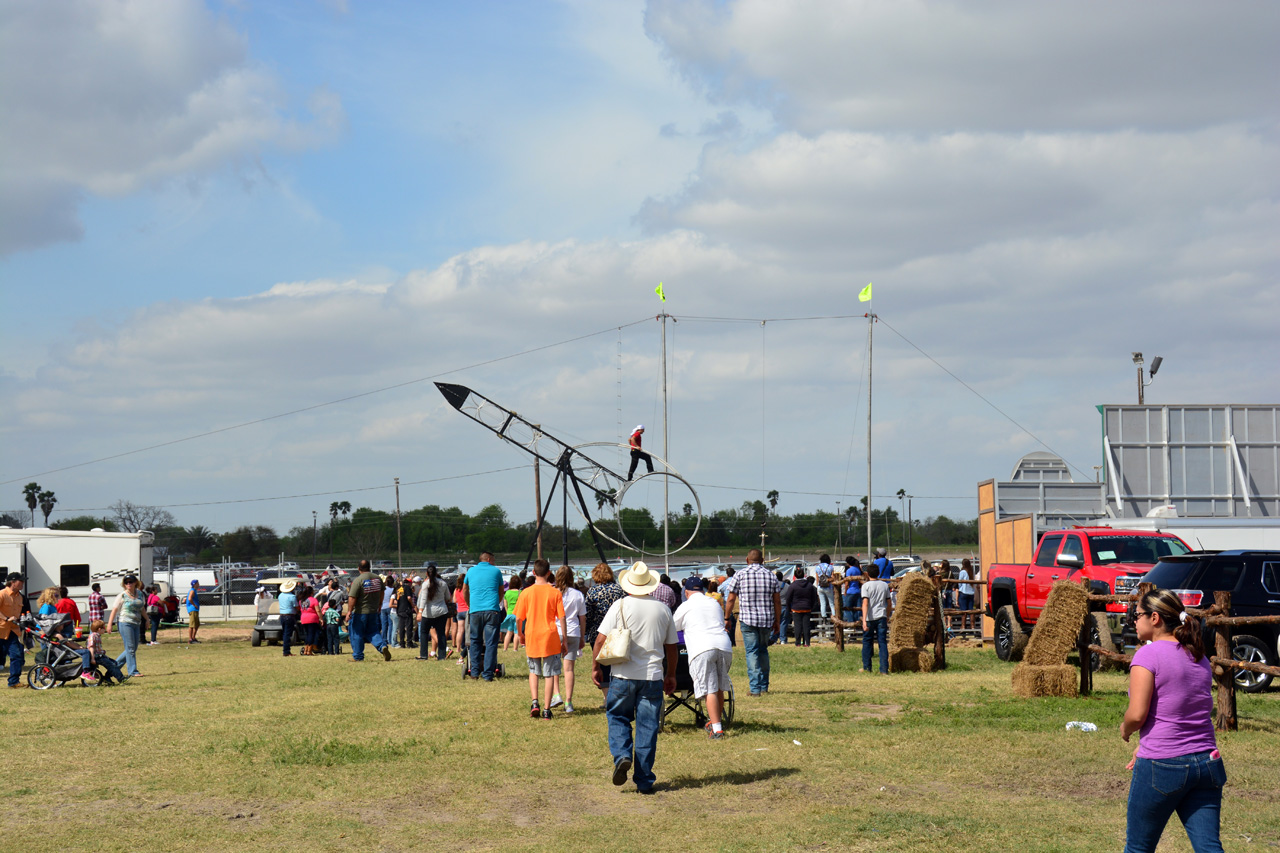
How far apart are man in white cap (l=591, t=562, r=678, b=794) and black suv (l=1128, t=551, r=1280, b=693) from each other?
7.88 metres

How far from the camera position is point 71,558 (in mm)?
31859

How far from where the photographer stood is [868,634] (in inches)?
640

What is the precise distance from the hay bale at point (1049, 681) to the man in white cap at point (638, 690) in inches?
243

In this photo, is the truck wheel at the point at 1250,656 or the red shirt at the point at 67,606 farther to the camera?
the red shirt at the point at 67,606

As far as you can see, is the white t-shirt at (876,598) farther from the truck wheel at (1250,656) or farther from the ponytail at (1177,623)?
the ponytail at (1177,623)

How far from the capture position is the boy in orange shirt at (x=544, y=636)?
38.2 ft

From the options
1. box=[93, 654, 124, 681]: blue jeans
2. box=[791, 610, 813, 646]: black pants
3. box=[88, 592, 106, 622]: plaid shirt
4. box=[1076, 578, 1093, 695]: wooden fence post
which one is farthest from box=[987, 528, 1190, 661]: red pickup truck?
box=[88, 592, 106, 622]: plaid shirt

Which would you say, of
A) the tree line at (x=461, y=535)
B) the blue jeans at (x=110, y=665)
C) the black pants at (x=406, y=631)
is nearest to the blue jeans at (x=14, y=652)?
the blue jeans at (x=110, y=665)

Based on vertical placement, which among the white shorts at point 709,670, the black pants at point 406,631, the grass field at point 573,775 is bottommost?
the black pants at point 406,631

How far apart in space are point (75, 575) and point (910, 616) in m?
25.5

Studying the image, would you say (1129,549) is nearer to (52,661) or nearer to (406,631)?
(406,631)

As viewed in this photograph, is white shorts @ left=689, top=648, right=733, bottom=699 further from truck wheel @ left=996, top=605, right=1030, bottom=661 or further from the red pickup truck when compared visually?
truck wheel @ left=996, top=605, right=1030, bottom=661

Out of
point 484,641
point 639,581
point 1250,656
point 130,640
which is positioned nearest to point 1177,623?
point 639,581

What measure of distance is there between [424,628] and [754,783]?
12149mm
